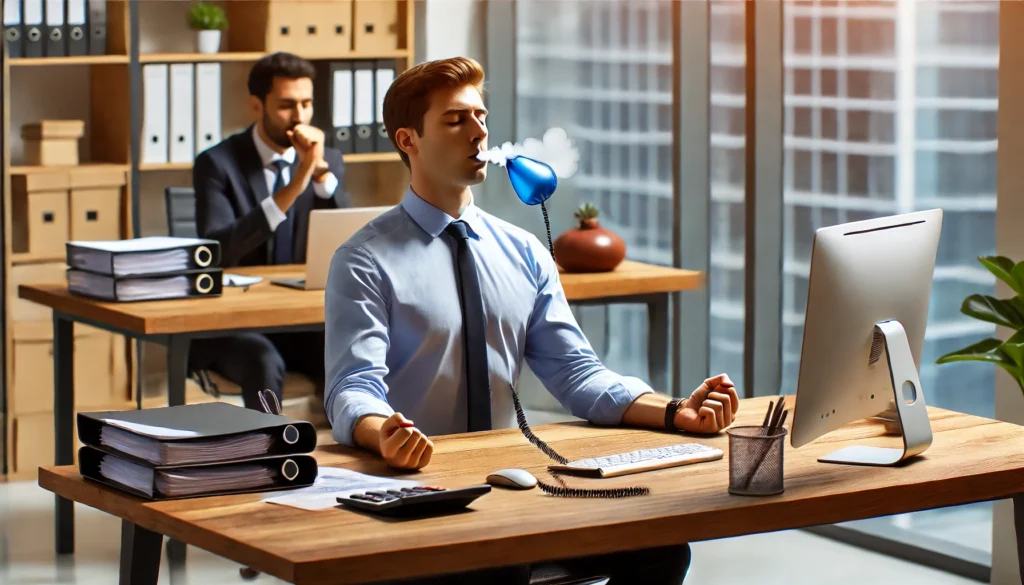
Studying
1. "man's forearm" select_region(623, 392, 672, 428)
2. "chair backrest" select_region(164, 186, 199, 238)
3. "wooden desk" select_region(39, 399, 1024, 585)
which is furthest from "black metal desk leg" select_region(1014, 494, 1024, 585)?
"chair backrest" select_region(164, 186, 199, 238)

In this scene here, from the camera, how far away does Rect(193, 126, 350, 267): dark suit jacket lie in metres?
4.48

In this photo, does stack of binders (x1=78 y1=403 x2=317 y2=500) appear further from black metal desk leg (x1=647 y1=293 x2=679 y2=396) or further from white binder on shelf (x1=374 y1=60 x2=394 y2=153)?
white binder on shelf (x1=374 y1=60 x2=394 y2=153)

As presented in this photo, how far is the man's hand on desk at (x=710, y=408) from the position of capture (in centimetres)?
242

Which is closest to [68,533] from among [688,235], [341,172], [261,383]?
[261,383]

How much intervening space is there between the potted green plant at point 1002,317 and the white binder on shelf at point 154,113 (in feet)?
9.97

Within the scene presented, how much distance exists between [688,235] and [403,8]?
1.59 m

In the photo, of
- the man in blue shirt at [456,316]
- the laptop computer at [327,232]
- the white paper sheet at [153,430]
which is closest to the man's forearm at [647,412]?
the man in blue shirt at [456,316]

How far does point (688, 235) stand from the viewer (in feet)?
16.1

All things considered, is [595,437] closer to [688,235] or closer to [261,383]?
[261,383]

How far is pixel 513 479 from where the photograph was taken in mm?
2057

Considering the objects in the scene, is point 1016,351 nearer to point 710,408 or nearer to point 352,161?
point 710,408

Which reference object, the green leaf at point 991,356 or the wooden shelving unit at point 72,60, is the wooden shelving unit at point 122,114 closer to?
the wooden shelving unit at point 72,60

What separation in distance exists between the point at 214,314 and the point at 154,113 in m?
1.80

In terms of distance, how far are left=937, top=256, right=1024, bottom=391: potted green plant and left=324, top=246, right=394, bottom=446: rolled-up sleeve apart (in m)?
1.45
